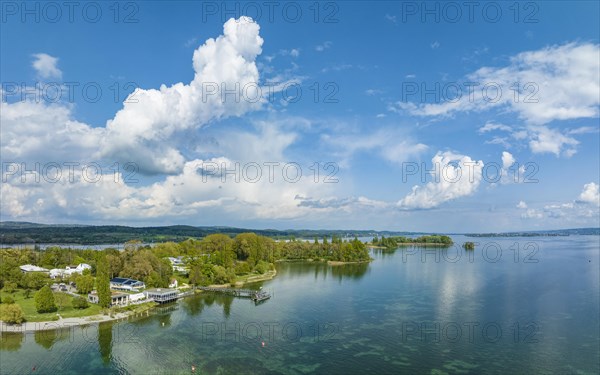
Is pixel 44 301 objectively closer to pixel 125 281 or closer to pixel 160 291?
pixel 125 281

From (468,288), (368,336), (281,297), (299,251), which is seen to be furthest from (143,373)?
(299,251)

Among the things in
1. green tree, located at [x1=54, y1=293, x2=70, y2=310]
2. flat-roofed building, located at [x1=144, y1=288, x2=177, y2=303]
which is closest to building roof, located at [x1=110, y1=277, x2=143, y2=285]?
flat-roofed building, located at [x1=144, y1=288, x2=177, y2=303]

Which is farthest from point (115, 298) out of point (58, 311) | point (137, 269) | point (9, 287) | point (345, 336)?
point (345, 336)

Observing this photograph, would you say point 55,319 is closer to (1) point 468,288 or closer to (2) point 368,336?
Answer: (2) point 368,336

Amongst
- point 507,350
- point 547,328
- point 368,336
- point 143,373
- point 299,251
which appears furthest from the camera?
point 299,251

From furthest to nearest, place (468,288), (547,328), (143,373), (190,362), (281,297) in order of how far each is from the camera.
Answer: (468,288)
(281,297)
(547,328)
(190,362)
(143,373)

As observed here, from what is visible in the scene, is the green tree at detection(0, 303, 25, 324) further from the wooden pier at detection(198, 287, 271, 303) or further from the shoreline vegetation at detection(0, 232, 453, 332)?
the wooden pier at detection(198, 287, 271, 303)
